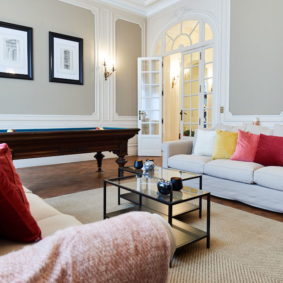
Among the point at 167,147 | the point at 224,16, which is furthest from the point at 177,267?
the point at 224,16

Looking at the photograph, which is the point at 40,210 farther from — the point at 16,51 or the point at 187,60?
the point at 187,60

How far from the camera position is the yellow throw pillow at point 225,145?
123 inches

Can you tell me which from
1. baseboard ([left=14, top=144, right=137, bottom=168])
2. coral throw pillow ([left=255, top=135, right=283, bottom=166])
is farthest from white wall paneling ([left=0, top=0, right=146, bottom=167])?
coral throw pillow ([left=255, top=135, right=283, bottom=166])

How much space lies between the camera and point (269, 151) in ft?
9.16

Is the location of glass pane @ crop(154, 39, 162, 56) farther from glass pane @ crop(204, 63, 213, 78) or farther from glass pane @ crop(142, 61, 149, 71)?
glass pane @ crop(204, 63, 213, 78)

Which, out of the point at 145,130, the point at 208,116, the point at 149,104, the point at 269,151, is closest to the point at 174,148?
the point at 269,151

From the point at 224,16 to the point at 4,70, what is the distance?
376cm

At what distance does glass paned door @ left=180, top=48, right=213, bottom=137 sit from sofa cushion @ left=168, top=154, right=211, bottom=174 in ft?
6.03

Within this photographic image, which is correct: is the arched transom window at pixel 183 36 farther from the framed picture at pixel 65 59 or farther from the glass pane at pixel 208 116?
the framed picture at pixel 65 59

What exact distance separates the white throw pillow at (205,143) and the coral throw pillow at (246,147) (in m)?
0.40

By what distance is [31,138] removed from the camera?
2.86 m

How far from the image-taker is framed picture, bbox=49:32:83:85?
4.78m

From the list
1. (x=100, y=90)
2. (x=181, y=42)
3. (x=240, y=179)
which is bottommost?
(x=240, y=179)

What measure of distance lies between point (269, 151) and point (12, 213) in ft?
8.51
